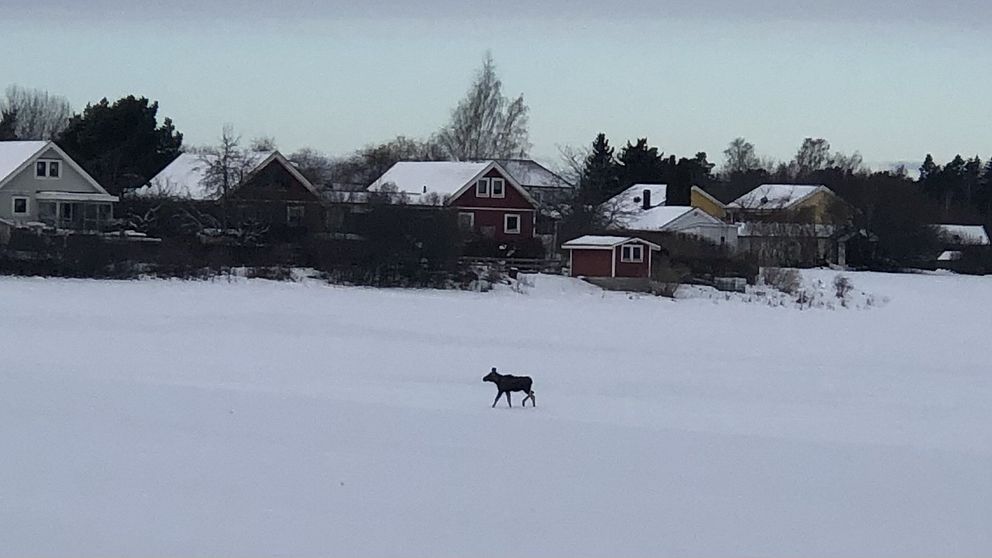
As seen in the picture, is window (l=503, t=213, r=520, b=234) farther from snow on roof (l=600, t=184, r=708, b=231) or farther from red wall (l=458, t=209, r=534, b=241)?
snow on roof (l=600, t=184, r=708, b=231)

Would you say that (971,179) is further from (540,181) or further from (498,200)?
(498,200)

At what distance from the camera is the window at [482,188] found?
2552 inches

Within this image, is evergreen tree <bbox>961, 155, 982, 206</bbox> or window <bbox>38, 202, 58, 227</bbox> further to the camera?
evergreen tree <bbox>961, 155, 982, 206</bbox>

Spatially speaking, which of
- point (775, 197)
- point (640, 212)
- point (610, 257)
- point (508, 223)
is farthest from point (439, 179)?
point (775, 197)

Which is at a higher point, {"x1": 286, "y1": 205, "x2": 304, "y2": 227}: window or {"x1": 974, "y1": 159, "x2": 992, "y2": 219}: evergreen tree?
{"x1": 974, "y1": 159, "x2": 992, "y2": 219}: evergreen tree

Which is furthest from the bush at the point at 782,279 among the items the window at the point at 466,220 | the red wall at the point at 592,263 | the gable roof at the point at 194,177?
the gable roof at the point at 194,177

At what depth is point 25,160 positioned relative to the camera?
6009cm

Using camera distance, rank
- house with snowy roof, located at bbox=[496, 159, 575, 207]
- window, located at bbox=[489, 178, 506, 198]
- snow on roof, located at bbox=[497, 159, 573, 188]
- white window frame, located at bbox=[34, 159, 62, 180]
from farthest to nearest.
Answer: snow on roof, located at bbox=[497, 159, 573, 188] → house with snowy roof, located at bbox=[496, 159, 575, 207] → window, located at bbox=[489, 178, 506, 198] → white window frame, located at bbox=[34, 159, 62, 180]

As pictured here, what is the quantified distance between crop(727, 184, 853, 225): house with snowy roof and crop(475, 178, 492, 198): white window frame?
20.8 m

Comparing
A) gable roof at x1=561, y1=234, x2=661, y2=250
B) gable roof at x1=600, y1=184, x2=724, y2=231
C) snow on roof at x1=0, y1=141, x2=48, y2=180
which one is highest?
snow on roof at x1=0, y1=141, x2=48, y2=180

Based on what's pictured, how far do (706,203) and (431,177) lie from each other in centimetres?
3249

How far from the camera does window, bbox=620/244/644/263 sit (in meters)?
54.8

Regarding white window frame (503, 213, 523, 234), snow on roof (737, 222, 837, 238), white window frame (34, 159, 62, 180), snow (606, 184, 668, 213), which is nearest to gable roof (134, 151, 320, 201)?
white window frame (34, 159, 62, 180)

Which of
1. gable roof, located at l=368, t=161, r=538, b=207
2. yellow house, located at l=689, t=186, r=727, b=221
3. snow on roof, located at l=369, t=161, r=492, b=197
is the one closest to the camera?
gable roof, located at l=368, t=161, r=538, b=207
